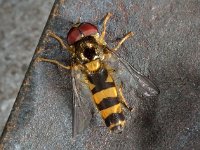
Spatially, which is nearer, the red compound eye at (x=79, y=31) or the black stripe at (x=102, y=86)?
the red compound eye at (x=79, y=31)

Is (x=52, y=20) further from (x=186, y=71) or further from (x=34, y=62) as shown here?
(x=186, y=71)

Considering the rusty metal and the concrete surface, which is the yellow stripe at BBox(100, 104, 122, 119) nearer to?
the rusty metal

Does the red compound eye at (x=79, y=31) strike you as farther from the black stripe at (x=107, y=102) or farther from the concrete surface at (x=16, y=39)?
the concrete surface at (x=16, y=39)

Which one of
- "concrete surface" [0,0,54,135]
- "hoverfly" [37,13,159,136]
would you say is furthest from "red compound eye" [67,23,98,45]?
"concrete surface" [0,0,54,135]

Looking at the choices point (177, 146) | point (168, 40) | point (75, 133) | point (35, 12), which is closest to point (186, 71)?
point (168, 40)

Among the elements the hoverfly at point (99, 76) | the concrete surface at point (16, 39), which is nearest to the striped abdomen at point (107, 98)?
the hoverfly at point (99, 76)

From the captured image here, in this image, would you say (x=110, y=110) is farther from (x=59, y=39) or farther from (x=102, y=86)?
(x=59, y=39)
